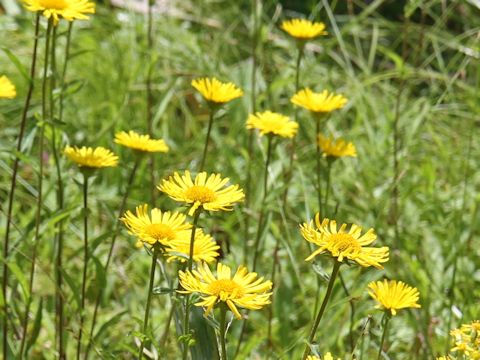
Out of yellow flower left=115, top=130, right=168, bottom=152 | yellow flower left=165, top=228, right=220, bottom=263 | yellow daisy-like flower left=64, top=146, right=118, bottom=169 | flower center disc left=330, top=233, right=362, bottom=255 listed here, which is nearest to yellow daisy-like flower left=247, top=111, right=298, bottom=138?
yellow flower left=115, top=130, right=168, bottom=152

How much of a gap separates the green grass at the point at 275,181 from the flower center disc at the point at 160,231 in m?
0.32

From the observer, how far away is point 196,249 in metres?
1.16

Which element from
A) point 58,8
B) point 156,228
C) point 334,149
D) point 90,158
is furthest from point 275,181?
point 156,228

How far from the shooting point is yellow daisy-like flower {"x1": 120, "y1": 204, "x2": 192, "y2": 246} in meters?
1.09

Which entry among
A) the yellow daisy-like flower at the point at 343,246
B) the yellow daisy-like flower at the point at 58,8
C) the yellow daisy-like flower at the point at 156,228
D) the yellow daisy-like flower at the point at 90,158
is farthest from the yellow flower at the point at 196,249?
the yellow daisy-like flower at the point at 58,8

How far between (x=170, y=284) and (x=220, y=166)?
1.22 metres

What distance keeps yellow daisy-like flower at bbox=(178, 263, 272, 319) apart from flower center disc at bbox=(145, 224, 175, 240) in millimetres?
68

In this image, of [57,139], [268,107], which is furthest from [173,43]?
[57,139]

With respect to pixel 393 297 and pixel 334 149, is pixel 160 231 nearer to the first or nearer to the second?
pixel 393 297

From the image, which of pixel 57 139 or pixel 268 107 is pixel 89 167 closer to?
pixel 57 139

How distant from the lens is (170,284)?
1280 mm

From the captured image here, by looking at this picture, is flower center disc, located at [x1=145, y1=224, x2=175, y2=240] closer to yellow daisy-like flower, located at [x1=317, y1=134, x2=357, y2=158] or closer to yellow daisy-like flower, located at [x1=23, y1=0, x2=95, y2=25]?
yellow daisy-like flower, located at [x1=23, y1=0, x2=95, y2=25]

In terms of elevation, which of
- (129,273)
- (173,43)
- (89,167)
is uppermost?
(89,167)

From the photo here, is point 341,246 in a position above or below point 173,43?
above
